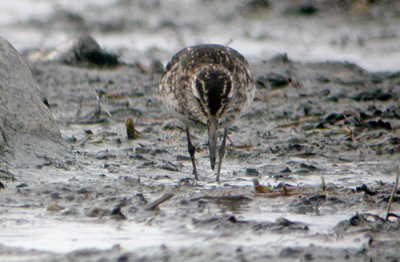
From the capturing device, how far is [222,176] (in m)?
9.34

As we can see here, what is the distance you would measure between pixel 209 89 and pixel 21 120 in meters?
1.94

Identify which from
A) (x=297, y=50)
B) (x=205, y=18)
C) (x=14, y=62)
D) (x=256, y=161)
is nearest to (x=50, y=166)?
(x=14, y=62)

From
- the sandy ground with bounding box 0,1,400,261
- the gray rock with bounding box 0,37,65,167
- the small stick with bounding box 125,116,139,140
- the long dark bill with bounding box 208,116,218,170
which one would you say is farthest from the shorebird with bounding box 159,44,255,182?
the gray rock with bounding box 0,37,65,167

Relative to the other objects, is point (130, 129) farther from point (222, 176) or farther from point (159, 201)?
point (159, 201)

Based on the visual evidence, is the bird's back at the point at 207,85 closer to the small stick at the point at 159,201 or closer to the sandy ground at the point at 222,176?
the sandy ground at the point at 222,176

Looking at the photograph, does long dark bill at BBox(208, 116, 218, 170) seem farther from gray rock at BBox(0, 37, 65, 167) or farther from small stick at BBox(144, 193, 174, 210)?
gray rock at BBox(0, 37, 65, 167)

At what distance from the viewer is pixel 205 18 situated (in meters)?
20.8

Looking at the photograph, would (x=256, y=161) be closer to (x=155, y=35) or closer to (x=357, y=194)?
(x=357, y=194)

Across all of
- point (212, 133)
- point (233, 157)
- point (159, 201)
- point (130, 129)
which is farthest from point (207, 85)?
point (130, 129)

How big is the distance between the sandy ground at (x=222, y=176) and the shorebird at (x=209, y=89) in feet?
1.61

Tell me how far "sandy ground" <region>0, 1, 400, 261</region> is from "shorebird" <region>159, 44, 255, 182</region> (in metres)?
0.49

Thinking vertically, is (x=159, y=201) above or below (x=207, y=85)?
below

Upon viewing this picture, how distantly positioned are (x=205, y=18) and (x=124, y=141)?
398 inches

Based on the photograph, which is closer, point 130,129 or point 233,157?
point 233,157
